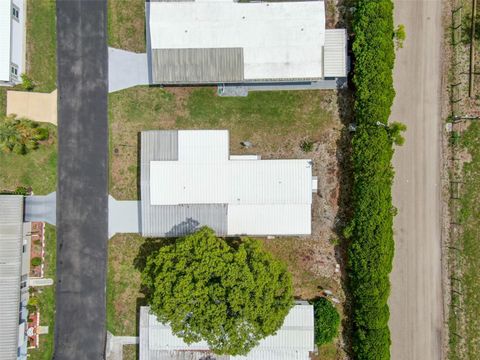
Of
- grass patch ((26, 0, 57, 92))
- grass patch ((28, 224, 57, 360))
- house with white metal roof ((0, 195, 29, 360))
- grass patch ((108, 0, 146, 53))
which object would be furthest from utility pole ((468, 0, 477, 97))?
house with white metal roof ((0, 195, 29, 360))

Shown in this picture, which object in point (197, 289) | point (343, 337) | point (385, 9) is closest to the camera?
point (197, 289)

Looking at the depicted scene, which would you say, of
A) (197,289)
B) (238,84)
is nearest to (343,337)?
(197,289)

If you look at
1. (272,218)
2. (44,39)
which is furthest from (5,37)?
(272,218)

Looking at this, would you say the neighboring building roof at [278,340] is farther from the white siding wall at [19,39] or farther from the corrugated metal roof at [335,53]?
the white siding wall at [19,39]

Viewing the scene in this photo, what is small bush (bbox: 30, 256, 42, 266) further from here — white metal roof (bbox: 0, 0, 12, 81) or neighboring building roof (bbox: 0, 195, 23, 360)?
white metal roof (bbox: 0, 0, 12, 81)

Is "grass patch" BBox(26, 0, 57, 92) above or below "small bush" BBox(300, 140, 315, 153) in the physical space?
above

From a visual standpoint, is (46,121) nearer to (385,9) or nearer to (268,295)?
(268,295)

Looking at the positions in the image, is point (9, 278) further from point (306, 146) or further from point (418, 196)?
point (418, 196)

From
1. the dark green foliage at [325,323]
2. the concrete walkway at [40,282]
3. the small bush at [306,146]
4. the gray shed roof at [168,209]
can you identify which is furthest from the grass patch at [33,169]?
the dark green foliage at [325,323]
